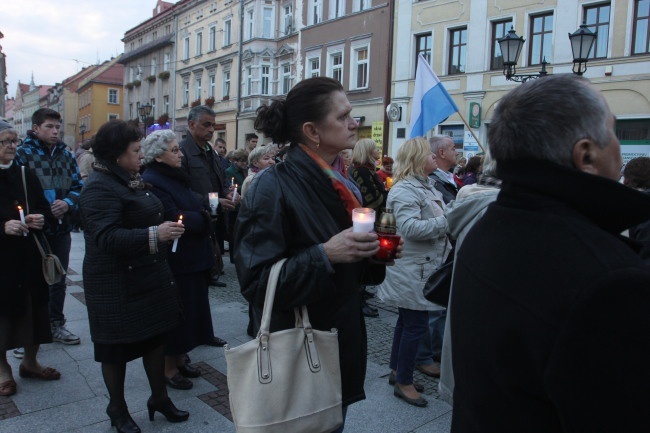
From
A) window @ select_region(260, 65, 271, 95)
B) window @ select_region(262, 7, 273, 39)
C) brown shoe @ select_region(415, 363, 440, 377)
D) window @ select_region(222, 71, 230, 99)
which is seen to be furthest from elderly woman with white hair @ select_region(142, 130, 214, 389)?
window @ select_region(222, 71, 230, 99)

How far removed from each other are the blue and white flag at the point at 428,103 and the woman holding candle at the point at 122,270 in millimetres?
4583

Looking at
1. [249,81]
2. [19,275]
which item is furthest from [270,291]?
[249,81]

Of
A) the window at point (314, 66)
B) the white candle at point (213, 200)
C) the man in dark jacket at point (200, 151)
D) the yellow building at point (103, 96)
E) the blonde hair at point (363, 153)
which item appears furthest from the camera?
the yellow building at point (103, 96)

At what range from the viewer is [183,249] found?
13.8ft

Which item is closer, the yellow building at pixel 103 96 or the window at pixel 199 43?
the window at pixel 199 43

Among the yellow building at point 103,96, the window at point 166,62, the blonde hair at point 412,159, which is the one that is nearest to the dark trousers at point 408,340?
the blonde hair at point 412,159

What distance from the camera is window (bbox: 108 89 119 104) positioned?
5797 cm

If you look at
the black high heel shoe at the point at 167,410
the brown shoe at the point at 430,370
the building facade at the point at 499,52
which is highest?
the building facade at the point at 499,52

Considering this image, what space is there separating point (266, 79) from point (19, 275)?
86.5 ft

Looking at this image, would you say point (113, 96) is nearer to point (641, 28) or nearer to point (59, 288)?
point (641, 28)

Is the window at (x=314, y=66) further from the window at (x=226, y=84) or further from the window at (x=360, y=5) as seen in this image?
the window at (x=226, y=84)

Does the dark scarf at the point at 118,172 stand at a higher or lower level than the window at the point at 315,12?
lower

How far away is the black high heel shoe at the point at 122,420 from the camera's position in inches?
128

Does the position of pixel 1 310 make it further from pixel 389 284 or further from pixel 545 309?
pixel 545 309
